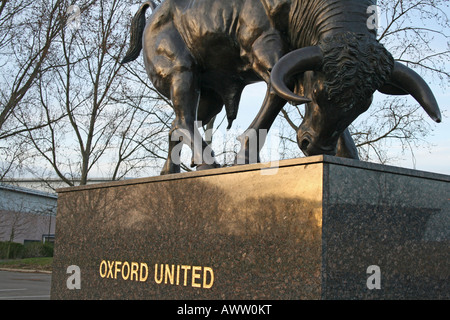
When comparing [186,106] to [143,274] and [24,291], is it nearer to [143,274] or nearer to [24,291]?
[143,274]

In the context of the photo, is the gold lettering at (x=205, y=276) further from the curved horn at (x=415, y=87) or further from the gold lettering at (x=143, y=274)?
the curved horn at (x=415, y=87)

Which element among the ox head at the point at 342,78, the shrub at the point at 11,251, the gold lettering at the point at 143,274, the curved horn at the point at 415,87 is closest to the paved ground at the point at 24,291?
the gold lettering at the point at 143,274

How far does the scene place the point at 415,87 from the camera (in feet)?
11.6

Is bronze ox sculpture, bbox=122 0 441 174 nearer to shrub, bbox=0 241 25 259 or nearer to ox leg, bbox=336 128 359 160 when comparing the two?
ox leg, bbox=336 128 359 160

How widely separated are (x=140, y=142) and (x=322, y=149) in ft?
47.6

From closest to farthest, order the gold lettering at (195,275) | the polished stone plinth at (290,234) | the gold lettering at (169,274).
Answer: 1. the polished stone plinth at (290,234)
2. the gold lettering at (195,275)
3. the gold lettering at (169,274)

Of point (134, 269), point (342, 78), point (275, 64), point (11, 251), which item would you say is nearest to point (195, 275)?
point (134, 269)

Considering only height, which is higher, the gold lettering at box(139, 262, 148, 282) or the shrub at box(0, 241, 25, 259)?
the gold lettering at box(139, 262, 148, 282)

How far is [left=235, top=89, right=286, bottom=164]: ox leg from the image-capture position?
3.85 meters

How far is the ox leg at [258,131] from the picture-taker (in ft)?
12.6

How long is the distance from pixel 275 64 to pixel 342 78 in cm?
41

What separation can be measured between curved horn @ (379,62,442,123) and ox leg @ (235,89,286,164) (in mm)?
779

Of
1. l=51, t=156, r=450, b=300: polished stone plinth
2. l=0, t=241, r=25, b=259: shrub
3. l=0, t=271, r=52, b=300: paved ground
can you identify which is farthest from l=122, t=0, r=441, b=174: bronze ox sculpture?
l=0, t=241, r=25, b=259: shrub
